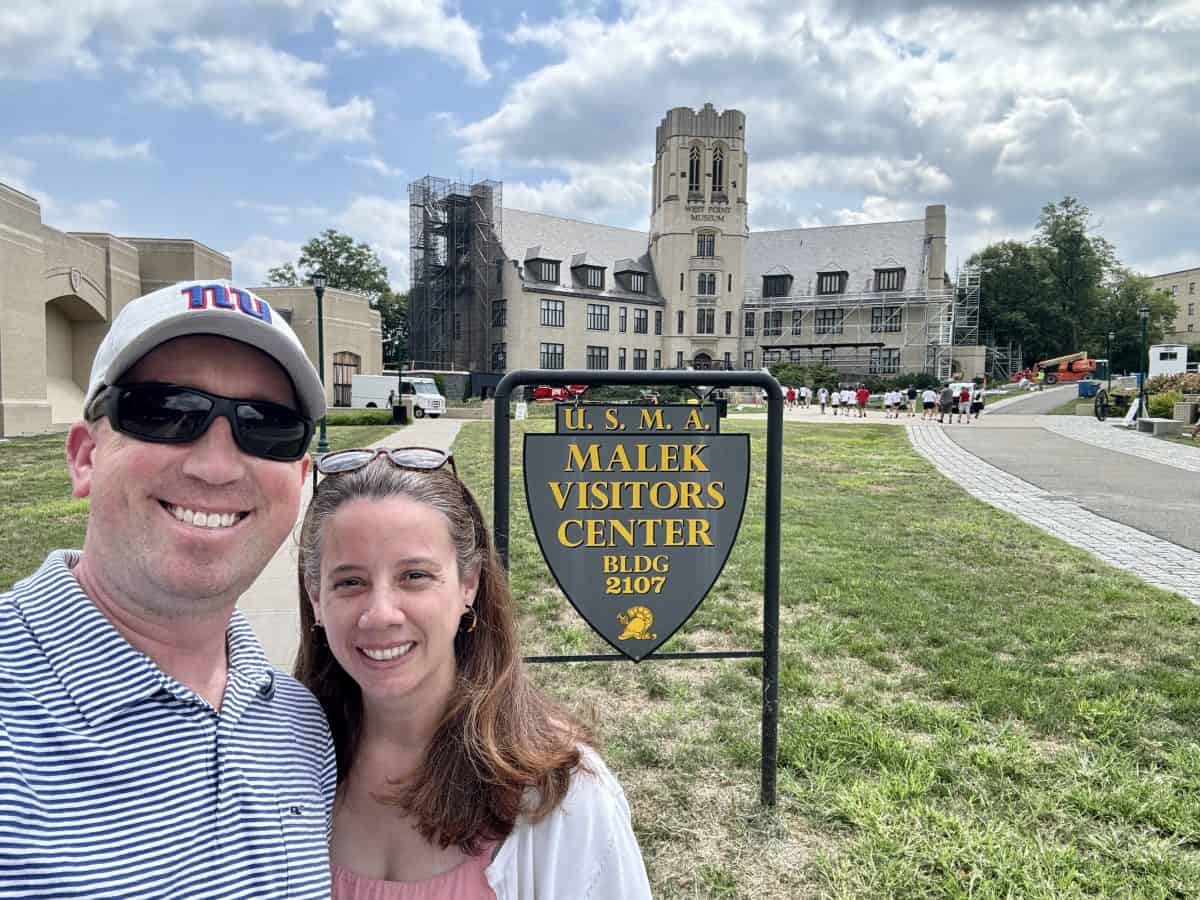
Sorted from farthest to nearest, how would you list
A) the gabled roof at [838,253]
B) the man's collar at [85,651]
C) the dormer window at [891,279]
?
the gabled roof at [838,253], the dormer window at [891,279], the man's collar at [85,651]

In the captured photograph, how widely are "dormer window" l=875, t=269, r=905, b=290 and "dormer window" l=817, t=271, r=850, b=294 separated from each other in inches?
108

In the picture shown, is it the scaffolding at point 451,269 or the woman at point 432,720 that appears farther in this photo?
the scaffolding at point 451,269

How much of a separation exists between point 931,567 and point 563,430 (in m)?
6.07

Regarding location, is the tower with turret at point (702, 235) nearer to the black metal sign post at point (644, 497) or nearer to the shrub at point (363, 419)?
the shrub at point (363, 419)

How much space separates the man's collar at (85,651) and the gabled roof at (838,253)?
2666 inches

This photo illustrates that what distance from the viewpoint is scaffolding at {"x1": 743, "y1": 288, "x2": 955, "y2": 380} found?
61438mm

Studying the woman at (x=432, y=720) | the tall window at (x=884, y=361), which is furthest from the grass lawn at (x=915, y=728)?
the tall window at (x=884, y=361)

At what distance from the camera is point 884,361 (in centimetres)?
6319

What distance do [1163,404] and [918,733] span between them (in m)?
29.4

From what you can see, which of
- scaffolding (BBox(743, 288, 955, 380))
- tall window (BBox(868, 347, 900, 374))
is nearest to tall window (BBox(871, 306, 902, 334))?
scaffolding (BBox(743, 288, 955, 380))

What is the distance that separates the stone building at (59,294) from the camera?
2134cm

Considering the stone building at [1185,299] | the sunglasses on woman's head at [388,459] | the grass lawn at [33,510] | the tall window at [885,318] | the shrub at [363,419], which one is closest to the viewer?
the sunglasses on woman's head at [388,459]

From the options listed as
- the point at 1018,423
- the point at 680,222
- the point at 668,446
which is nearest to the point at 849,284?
the point at 680,222

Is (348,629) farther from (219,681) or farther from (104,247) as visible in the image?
(104,247)
